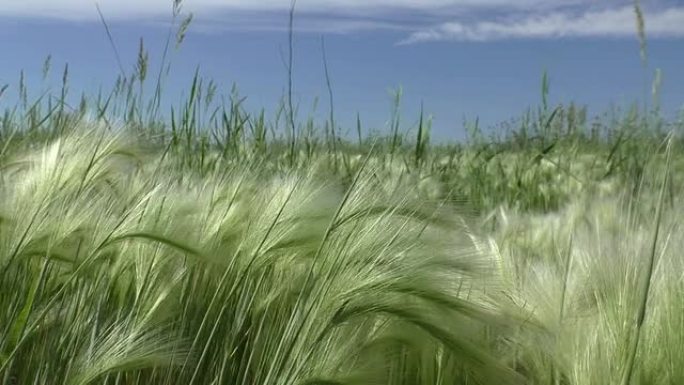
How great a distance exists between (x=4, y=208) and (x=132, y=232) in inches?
9.7

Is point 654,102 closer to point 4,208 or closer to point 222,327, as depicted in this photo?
point 222,327

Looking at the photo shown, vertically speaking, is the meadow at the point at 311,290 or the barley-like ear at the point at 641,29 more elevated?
the barley-like ear at the point at 641,29

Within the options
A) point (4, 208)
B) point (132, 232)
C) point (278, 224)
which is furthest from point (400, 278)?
point (4, 208)

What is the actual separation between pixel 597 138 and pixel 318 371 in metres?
7.95

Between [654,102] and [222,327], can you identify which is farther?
[222,327]

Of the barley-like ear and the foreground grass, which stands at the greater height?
the barley-like ear

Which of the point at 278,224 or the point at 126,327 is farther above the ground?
the point at 278,224

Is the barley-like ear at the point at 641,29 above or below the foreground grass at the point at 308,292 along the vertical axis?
above

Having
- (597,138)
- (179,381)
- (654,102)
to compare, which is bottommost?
(597,138)

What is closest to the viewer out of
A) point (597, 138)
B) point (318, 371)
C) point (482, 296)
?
point (318, 371)

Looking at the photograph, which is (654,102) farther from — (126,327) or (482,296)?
(126,327)

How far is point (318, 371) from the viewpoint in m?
0.99

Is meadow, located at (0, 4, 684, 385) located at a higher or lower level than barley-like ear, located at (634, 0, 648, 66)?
lower

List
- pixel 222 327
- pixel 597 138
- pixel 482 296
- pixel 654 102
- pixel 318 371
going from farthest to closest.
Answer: pixel 597 138, pixel 222 327, pixel 482 296, pixel 654 102, pixel 318 371
